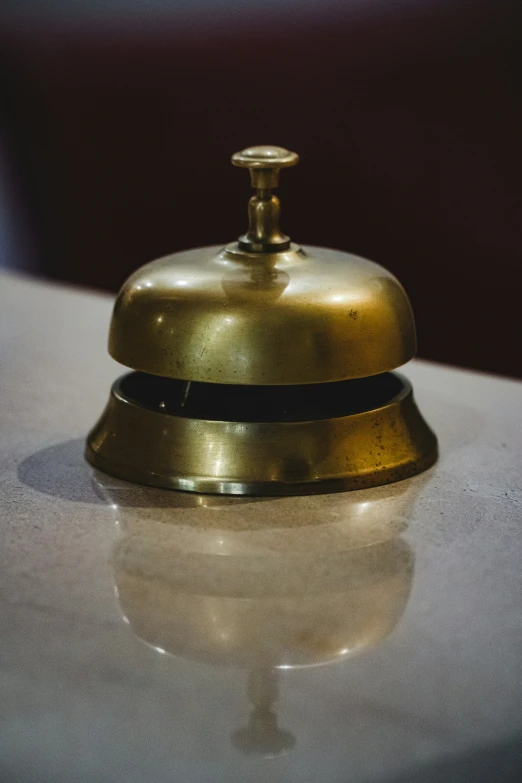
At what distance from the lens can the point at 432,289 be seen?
3.80ft

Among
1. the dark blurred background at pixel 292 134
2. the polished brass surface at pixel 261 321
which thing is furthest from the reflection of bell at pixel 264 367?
the dark blurred background at pixel 292 134

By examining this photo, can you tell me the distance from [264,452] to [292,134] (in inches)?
28.5

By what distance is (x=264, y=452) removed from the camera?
0.58 metres

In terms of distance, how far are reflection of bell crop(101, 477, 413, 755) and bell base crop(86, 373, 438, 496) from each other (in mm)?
10

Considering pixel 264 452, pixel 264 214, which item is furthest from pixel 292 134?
pixel 264 452

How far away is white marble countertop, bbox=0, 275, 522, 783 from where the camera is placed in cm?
38

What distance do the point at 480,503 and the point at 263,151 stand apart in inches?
9.7

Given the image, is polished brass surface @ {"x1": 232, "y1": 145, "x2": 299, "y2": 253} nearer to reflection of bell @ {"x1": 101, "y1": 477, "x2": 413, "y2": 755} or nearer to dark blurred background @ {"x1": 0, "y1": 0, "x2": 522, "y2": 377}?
reflection of bell @ {"x1": 101, "y1": 477, "x2": 413, "y2": 755}

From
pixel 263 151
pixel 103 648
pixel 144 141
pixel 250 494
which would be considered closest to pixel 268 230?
pixel 263 151

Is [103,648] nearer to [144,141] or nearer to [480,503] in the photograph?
[480,503]

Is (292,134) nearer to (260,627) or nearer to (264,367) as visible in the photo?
(264,367)

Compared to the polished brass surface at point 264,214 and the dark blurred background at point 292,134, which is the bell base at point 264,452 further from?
the dark blurred background at point 292,134

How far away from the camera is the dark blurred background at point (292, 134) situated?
1.09 m

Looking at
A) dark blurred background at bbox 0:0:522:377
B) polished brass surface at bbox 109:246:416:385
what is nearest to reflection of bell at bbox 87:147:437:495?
polished brass surface at bbox 109:246:416:385
